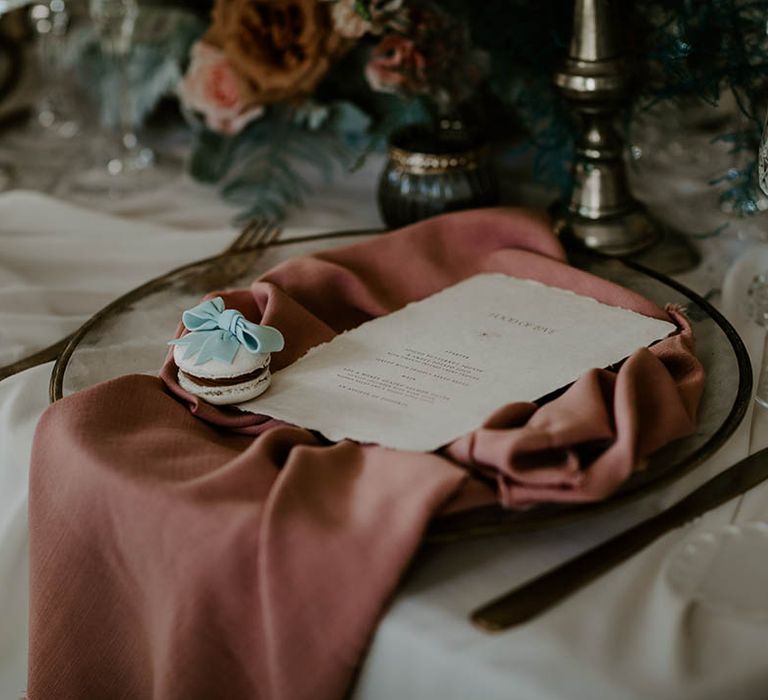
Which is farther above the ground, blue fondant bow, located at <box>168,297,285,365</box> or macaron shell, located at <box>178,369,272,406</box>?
blue fondant bow, located at <box>168,297,285,365</box>

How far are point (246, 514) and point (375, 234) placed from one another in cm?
41

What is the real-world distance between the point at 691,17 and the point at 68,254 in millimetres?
552

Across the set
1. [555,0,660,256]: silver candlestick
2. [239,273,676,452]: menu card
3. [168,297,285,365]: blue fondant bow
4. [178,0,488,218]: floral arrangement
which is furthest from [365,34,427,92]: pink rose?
[168,297,285,365]: blue fondant bow

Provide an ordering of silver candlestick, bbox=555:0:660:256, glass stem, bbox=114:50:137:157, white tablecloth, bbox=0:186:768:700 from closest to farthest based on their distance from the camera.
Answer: white tablecloth, bbox=0:186:768:700 < silver candlestick, bbox=555:0:660:256 < glass stem, bbox=114:50:137:157

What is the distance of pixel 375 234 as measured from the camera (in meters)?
0.85

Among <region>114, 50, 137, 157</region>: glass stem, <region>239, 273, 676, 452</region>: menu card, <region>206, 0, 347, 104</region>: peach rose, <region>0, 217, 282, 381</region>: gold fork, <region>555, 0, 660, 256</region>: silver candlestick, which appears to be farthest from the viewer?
<region>114, 50, 137, 157</region>: glass stem

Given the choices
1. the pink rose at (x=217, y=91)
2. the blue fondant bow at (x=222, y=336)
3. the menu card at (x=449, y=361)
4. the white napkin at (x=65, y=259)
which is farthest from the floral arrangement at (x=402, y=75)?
the blue fondant bow at (x=222, y=336)

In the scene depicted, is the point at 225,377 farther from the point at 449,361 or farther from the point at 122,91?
the point at 122,91

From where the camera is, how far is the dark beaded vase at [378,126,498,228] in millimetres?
864

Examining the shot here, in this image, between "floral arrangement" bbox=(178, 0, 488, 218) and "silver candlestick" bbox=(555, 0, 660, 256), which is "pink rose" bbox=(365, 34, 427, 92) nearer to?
"floral arrangement" bbox=(178, 0, 488, 218)

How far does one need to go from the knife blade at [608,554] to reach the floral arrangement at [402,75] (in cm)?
36

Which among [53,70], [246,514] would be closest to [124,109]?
[53,70]

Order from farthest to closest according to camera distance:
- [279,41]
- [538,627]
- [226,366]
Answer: [279,41], [226,366], [538,627]

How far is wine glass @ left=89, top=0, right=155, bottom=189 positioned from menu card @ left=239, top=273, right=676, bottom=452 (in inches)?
20.3
